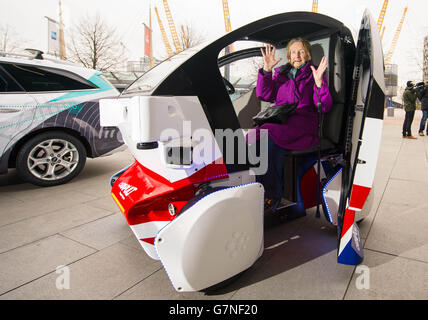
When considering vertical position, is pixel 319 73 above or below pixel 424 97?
below

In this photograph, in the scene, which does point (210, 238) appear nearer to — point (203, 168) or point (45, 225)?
point (203, 168)

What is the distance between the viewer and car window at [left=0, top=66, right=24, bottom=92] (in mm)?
3408

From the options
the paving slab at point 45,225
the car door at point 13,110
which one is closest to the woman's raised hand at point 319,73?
the paving slab at point 45,225

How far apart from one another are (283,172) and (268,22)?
1.11 m

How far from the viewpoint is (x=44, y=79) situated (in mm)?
3650

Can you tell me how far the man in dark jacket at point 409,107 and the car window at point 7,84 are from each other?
30.1ft

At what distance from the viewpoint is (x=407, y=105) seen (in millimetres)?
8539

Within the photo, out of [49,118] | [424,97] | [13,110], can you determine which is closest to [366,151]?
[49,118]

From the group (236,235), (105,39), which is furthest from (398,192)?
(105,39)

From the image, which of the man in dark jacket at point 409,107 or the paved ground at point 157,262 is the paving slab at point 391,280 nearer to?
the paved ground at point 157,262

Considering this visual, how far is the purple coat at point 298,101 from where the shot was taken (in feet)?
6.77

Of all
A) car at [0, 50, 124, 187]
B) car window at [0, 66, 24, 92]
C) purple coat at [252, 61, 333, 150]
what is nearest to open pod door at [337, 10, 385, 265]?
purple coat at [252, 61, 333, 150]

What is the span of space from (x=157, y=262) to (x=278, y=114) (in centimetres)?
133
